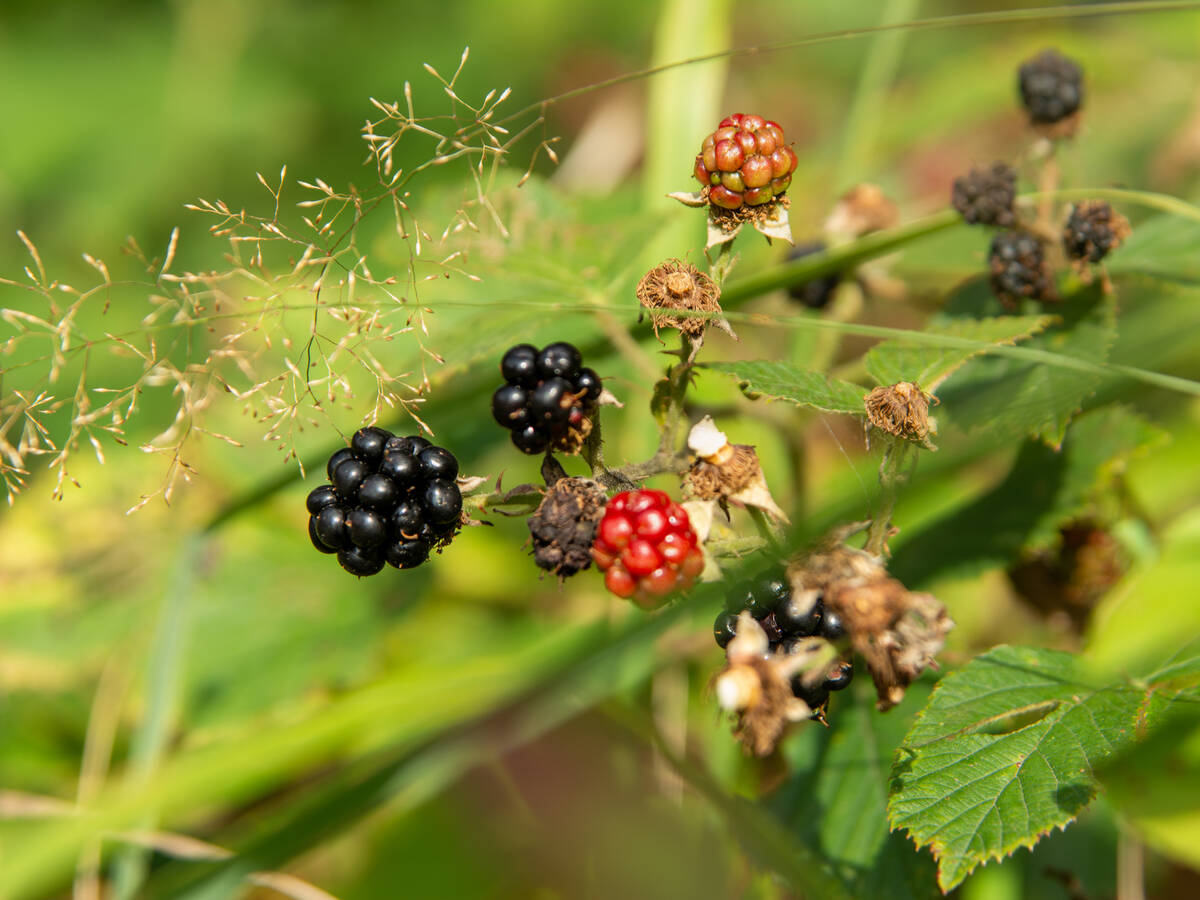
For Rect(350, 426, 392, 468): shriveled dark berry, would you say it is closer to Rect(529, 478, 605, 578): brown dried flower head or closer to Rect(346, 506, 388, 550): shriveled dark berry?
Rect(346, 506, 388, 550): shriveled dark berry

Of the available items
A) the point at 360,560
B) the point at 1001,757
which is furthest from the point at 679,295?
the point at 1001,757

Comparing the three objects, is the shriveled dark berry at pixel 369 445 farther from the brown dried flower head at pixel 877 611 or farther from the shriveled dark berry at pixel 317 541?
the brown dried flower head at pixel 877 611

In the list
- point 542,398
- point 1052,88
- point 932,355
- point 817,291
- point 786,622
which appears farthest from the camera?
point 817,291

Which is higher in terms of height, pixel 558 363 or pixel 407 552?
pixel 558 363

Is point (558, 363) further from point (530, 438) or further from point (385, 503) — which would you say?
point (385, 503)

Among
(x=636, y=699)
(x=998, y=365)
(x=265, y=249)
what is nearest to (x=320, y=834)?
(x=636, y=699)

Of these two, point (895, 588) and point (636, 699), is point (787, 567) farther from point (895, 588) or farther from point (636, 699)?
point (636, 699)

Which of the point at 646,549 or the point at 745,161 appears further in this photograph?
the point at 745,161
